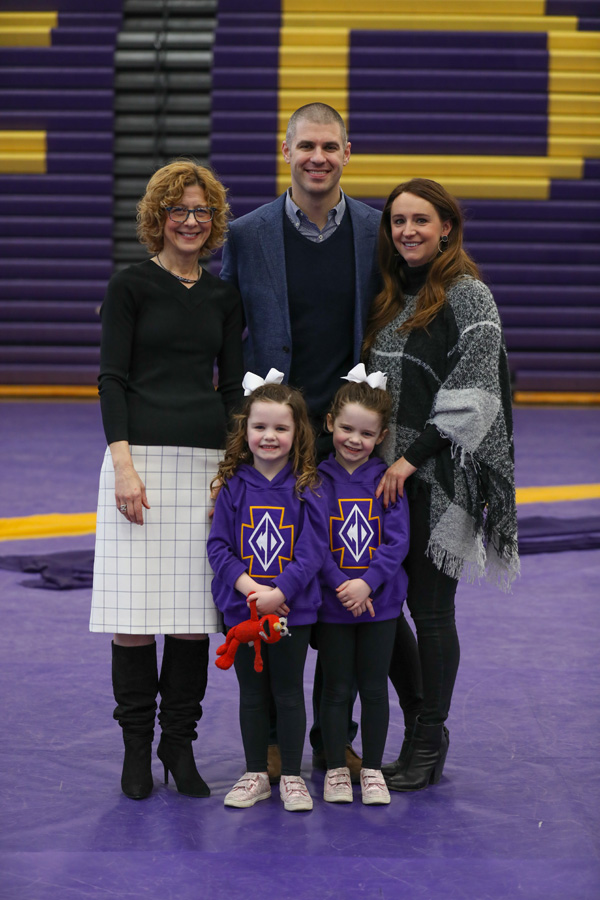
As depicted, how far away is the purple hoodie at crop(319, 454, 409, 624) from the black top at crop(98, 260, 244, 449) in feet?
0.96

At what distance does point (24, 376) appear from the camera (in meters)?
8.73

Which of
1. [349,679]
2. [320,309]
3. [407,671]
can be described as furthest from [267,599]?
[320,309]

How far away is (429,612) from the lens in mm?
2443

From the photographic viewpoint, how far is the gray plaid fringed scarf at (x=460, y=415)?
7.74 ft

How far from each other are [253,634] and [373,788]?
16.8 inches

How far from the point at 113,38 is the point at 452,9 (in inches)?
102

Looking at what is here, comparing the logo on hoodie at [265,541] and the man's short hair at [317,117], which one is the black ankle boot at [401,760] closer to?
the logo on hoodie at [265,541]

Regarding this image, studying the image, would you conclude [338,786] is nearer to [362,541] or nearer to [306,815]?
[306,815]

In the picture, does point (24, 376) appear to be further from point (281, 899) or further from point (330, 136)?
point (281, 899)

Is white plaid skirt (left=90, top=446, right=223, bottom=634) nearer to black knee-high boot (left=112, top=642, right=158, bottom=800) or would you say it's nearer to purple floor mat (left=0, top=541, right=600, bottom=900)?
black knee-high boot (left=112, top=642, right=158, bottom=800)

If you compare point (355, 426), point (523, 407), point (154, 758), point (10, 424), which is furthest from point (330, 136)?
point (523, 407)

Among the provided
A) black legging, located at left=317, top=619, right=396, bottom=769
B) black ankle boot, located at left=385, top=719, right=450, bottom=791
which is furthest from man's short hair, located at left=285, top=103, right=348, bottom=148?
black ankle boot, located at left=385, top=719, right=450, bottom=791

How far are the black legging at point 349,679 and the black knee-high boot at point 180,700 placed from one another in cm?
27

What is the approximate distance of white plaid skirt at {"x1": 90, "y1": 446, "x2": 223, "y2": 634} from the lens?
2379mm
